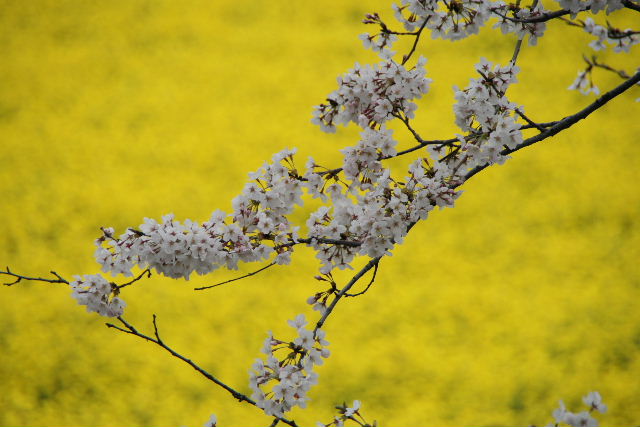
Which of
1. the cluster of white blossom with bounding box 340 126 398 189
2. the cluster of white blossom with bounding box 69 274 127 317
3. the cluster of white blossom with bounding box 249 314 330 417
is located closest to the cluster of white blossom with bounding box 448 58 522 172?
the cluster of white blossom with bounding box 340 126 398 189

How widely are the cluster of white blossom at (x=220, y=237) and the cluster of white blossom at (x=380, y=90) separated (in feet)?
→ 0.64

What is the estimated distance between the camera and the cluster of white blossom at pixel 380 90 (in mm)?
1574

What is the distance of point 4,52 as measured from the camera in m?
4.38

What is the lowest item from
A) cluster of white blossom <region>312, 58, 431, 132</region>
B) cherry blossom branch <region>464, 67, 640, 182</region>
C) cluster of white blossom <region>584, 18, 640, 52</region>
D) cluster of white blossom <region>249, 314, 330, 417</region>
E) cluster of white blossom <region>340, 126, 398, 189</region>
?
cluster of white blossom <region>249, 314, 330, 417</region>

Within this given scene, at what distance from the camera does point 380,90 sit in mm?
1591

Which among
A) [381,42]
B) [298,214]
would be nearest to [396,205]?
[381,42]

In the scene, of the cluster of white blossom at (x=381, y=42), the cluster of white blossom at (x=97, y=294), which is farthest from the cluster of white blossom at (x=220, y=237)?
the cluster of white blossom at (x=381, y=42)

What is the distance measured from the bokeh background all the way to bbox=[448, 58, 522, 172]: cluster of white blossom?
6.22 feet

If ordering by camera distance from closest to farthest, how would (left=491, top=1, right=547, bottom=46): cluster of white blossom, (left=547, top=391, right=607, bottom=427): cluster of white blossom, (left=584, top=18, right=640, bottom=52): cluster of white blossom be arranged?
(left=547, top=391, right=607, bottom=427): cluster of white blossom, (left=584, top=18, right=640, bottom=52): cluster of white blossom, (left=491, top=1, right=547, bottom=46): cluster of white blossom

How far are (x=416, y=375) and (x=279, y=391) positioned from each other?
1993 millimetres

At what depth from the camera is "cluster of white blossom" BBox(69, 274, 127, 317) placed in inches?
59.0

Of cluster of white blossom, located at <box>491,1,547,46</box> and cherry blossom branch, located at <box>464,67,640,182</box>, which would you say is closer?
cherry blossom branch, located at <box>464,67,640,182</box>

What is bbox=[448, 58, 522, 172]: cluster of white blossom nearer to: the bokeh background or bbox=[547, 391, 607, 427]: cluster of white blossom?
bbox=[547, 391, 607, 427]: cluster of white blossom

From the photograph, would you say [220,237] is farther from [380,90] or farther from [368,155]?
Answer: [380,90]
